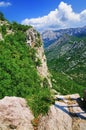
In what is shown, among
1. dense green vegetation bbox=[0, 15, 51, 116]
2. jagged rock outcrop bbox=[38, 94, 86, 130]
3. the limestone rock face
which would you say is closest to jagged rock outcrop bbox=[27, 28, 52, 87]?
dense green vegetation bbox=[0, 15, 51, 116]

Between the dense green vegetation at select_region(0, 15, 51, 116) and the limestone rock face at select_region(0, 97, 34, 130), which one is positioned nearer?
the limestone rock face at select_region(0, 97, 34, 130)

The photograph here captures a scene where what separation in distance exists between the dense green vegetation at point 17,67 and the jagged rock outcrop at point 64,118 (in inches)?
532

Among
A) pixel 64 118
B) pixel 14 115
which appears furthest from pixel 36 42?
pixel 14 115

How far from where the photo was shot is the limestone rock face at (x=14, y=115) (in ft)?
76.9

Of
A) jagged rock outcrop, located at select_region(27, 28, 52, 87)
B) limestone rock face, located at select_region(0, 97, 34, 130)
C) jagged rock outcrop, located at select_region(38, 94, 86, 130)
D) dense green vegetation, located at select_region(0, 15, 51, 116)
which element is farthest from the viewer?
jagged rock outcrop, located at select_region(27, 28, 52, 87)

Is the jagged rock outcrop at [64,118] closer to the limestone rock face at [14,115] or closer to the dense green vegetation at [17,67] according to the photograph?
the limestone rock face at [14,115]

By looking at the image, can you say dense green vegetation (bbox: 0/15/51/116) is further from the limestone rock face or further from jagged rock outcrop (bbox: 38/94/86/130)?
the limestone rock face

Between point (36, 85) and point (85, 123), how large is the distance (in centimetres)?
3169

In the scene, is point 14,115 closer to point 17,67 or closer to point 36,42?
point 17,67

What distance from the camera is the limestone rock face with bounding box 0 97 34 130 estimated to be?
2345 centimetres

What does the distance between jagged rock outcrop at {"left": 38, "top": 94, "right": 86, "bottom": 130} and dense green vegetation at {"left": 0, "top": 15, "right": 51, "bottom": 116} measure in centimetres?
1351

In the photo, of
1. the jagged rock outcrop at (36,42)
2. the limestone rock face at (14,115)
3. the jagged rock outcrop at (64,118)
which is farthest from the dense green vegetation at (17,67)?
Answer: the limestone rock face at (14,115)

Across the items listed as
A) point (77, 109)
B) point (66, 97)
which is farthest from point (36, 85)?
point (77, 109)

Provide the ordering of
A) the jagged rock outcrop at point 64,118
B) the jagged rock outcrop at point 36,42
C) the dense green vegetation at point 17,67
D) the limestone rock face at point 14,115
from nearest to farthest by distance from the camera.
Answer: the limestone rock face at point 14,115
the jagged rock outcrop at point 64,118
the dense green vegetation at point 17,67
the jagged rock outcrop at point 36,42
